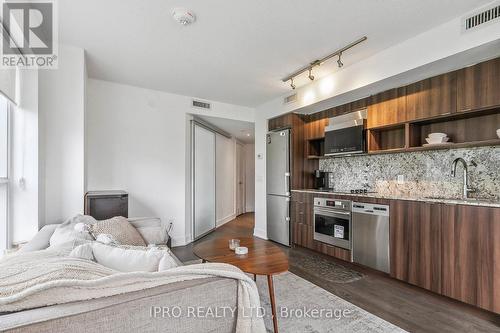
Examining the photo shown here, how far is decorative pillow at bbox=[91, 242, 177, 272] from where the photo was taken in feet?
3.76

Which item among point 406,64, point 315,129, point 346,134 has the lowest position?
point 346,134

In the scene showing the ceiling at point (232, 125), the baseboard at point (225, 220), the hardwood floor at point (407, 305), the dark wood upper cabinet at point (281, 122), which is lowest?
the baseboard at point (225, 220)

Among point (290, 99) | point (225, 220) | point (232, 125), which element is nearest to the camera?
point (290, 99)

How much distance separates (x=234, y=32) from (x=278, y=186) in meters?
2.74

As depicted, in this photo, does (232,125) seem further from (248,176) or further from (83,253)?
(83,253)

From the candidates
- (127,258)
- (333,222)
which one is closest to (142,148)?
(127,258)

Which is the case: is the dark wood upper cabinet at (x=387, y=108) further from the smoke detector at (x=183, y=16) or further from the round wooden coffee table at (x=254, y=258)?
the smoke detector at (x=183, y=16)

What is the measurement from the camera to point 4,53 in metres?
1.99

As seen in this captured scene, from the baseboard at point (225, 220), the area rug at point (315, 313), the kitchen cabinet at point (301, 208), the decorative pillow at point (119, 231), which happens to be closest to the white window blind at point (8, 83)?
the decorative pillow at point (119, 231)

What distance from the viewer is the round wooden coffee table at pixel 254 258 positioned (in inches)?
70.1

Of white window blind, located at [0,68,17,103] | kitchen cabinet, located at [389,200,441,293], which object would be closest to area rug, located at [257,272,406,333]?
kitchen cabinet, located at [389,200,441,293]

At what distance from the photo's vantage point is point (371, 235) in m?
A: 2.95

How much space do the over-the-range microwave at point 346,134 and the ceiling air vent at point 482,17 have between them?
4.48 feet

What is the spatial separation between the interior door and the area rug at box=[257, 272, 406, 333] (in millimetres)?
4996
